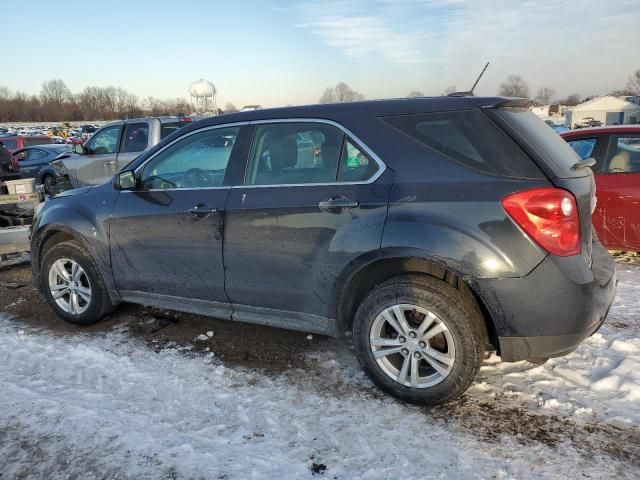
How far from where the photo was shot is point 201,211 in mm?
3639

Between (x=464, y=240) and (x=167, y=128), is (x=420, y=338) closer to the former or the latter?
(x=464, y=240)

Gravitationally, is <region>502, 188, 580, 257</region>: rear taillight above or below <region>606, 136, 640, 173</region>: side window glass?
below

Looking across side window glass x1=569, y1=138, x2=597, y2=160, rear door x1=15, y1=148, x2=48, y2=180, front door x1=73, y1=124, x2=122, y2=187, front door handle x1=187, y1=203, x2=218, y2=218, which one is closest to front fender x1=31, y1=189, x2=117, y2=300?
front door handle x1=187, y1=203, x2=218, y2=218

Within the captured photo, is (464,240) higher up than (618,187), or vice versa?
(618,187)

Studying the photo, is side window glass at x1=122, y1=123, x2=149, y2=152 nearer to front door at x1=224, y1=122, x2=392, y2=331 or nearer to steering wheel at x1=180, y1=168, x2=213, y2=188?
steering wheel at x1=180, y1=168, x2=213, y2=188

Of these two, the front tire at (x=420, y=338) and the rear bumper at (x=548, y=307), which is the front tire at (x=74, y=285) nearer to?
the front tire at (x=420, y=338)

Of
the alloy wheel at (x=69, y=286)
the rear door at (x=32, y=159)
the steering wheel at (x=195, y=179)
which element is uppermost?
the steering wheel at (x=195, y=179)

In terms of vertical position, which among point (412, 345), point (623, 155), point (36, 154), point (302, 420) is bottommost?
point (302, 420)

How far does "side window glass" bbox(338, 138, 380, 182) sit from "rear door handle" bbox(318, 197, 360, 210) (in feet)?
0.46

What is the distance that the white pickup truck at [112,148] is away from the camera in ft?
32.9

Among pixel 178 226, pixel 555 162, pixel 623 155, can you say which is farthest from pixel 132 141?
pixel 555 162

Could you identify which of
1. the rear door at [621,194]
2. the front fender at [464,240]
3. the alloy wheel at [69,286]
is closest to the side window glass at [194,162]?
the alloy wheel at [69,286]

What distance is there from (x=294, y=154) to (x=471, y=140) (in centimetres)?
117

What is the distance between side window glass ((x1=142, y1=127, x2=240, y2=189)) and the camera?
3.75 metres
